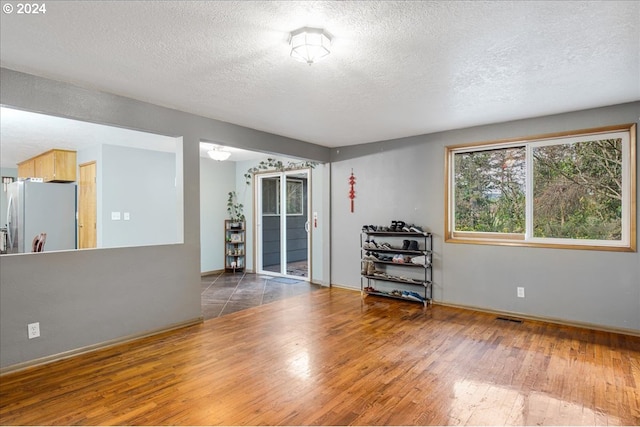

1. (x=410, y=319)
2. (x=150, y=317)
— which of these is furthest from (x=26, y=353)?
(x=410, y=319)

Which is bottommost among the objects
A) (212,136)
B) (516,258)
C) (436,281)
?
(436,281)

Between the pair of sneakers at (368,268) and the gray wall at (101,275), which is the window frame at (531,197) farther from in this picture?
the gray wall at (101,275)

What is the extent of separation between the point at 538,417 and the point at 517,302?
2.41 meters

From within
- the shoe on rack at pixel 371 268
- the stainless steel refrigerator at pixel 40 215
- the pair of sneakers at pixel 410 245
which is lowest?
the shoe on rack at pixel 371 268

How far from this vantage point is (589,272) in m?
3.86

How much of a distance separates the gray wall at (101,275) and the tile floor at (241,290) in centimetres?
77

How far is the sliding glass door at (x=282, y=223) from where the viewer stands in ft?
23.0

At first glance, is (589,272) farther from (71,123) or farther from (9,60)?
(71,123)

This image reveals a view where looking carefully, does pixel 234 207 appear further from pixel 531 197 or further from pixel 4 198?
pixel 531 197

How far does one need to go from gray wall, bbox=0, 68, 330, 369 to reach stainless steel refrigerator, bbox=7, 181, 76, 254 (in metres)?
2.29

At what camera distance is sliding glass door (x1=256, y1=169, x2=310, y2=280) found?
702cm

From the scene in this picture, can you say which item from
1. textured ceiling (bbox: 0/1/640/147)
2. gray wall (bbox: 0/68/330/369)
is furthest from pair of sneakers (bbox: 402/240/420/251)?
gray wall (bbox: 0/68/330/369)

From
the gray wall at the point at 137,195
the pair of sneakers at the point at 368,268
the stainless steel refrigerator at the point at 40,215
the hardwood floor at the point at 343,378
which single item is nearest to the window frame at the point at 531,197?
the hardwood floor at the point at 343,378

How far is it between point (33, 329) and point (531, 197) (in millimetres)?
5329
